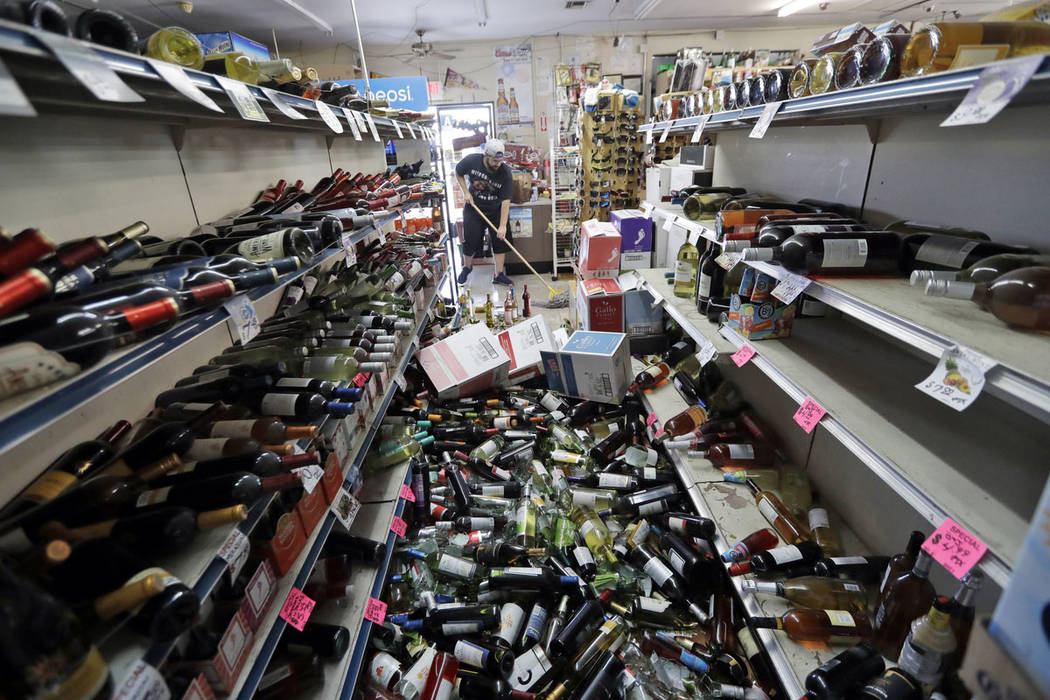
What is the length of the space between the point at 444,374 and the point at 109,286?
2.28 meters

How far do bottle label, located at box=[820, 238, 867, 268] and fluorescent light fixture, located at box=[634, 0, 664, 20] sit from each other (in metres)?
6.19

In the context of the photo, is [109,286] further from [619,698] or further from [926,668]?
[926,668]

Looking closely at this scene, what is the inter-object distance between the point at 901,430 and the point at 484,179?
6070 mm

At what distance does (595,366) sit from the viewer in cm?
295

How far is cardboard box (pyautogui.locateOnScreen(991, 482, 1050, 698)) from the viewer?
569mm

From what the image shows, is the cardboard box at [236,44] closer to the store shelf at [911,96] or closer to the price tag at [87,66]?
the price tag at [87,66]

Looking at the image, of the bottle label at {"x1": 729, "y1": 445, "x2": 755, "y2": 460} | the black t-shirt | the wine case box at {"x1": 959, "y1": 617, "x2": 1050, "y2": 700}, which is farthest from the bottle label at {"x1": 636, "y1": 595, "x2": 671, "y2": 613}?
the black t-shirt

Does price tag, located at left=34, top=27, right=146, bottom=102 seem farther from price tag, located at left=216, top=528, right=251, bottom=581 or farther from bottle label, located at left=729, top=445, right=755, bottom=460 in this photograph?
bottle label, located at left=729, top=445, right=755, bottom=460

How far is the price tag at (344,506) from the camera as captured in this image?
5.48 ft

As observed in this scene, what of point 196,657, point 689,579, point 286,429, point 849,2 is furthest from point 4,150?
point 849,2

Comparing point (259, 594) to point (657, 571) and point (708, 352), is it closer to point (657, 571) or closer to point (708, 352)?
point (657, 571)

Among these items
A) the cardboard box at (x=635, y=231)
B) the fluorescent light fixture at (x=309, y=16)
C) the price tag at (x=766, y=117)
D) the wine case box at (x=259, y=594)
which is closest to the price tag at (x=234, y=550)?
the wine case box at (x=259, y=594)

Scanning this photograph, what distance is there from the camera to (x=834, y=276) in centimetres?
144

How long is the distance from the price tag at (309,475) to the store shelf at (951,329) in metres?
1.56
